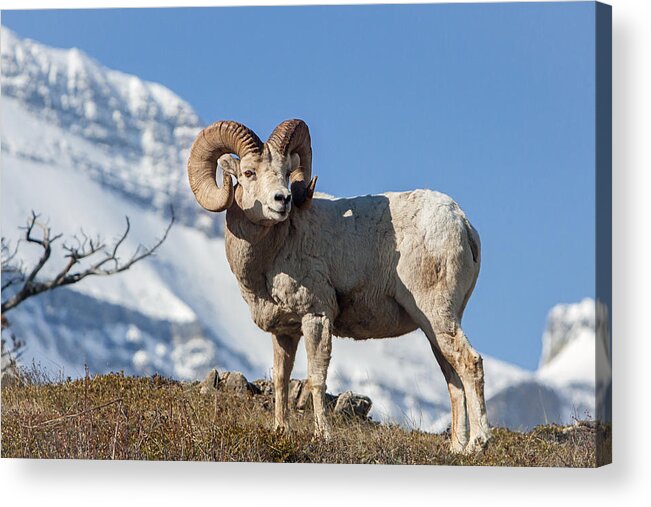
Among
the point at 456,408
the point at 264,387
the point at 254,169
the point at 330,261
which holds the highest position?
the point at 254,169

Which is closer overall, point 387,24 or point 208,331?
point 387,24

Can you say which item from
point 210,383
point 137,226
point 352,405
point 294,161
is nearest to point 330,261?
point 294,161

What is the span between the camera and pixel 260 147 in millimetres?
12336

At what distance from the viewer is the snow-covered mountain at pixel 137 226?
134500 mm

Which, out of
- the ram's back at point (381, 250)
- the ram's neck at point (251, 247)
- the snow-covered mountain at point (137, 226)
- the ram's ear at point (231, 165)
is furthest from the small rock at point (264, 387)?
the snow-covered mountain at point (137, 226)

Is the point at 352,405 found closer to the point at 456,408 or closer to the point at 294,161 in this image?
the point at 456,408

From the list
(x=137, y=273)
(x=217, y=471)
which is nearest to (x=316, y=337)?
(x=217, y=471)

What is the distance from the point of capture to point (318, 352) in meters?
12.5

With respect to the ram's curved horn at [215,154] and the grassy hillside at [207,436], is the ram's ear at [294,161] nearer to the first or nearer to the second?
the ram's curved horn at [215,154]

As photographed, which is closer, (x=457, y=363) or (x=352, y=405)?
(x=457, y=363)

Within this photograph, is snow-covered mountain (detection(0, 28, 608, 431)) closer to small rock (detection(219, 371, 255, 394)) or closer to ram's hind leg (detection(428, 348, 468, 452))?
small rock (detection(219, 371, 255, 394))

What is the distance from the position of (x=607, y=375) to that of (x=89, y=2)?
580 centimetres

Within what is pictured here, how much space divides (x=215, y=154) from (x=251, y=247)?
35.3 inches

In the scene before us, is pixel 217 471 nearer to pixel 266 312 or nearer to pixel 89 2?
pixel 266 312
